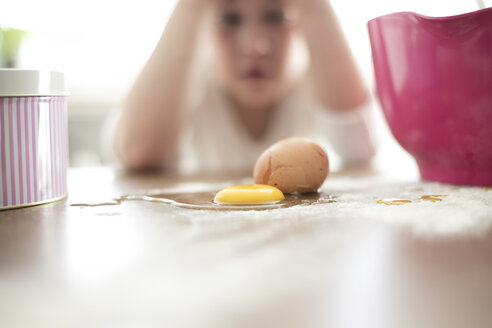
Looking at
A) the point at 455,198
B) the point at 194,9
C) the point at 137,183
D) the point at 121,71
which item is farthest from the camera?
the point at 121,71

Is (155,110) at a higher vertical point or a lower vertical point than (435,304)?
higher

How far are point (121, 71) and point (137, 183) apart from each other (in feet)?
7.80

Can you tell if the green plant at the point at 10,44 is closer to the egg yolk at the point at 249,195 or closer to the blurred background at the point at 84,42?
the blurred background at the point at 84,42

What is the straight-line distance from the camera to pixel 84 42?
9.62 ft

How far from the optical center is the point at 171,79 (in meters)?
1.22

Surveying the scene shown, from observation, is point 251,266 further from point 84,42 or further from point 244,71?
point 84,42

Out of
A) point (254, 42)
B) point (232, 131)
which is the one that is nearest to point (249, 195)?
point (254, 42)

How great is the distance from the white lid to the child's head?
2.44 ft

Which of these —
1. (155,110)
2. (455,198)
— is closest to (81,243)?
(455,198)

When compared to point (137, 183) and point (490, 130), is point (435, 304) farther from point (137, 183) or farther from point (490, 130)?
point (137, 183)

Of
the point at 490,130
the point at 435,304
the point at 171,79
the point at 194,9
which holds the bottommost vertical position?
the point at 435,304

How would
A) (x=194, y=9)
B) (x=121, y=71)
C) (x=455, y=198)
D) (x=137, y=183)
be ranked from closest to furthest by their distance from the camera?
(x=455, y=198) < (x=137, y=183) < (x=194, y=9) < (x=121, y=71)

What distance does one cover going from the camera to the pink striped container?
1.78 ft

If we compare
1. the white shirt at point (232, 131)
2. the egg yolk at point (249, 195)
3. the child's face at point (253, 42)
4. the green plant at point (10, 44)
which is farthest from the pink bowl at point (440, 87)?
the green plant at point (10, 44)
